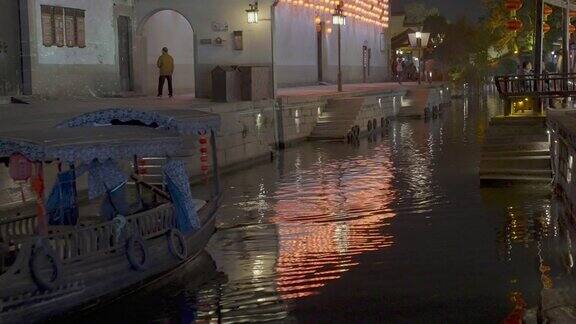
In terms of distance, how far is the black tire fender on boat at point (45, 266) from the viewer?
10477mm

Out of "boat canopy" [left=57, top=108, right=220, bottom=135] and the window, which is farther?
the window

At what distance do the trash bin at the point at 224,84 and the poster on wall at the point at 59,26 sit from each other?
4.99m

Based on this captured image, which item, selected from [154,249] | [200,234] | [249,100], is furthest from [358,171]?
[154,249]

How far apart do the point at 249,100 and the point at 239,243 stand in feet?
47.8

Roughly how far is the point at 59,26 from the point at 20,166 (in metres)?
16.0

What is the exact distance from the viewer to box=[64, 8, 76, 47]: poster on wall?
2677 cm

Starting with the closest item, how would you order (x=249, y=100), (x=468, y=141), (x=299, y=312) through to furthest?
(x=299, y=312), (x=249, y=100), (x=468, y=141)

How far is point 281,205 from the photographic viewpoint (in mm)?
19469

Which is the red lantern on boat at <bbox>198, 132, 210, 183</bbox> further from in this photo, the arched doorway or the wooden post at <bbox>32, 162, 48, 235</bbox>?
the wooden post at <bbox>32, 162, 48, 235</bbox>

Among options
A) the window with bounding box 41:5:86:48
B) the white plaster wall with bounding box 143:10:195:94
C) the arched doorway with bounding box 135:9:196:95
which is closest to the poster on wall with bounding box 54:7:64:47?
the window with bounding box 41:5:86:48

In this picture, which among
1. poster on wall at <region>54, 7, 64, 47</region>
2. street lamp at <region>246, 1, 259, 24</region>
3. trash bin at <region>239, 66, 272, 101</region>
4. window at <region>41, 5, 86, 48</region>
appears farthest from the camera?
street lamp at <region>246, 1, 259, 24</region>

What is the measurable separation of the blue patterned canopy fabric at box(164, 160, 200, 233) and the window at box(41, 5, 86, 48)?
13369 millimetres

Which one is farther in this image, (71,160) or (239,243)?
(239,243)

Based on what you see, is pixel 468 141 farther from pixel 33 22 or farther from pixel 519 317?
pixel 519 317
